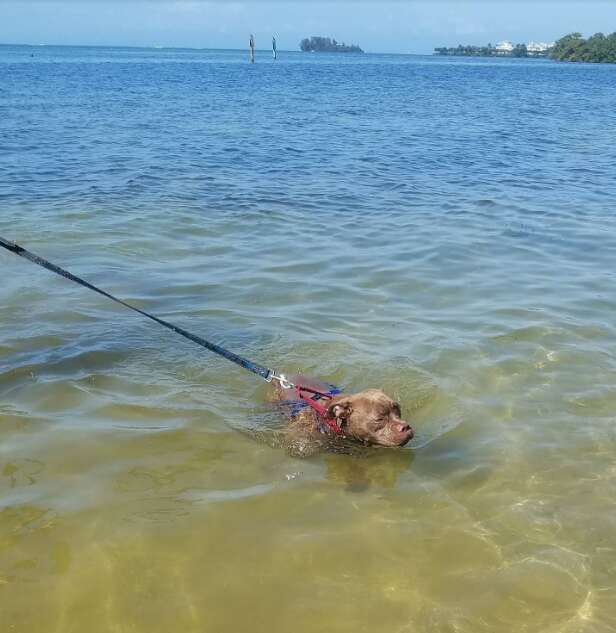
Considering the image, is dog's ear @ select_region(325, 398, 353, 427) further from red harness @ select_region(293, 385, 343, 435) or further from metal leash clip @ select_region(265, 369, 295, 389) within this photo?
metal leash clip @ select_region(265, 369, 295, 389)

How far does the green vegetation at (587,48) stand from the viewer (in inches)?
5571

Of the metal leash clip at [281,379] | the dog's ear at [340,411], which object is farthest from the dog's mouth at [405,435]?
Answer: the metal leash clip at [281,379]

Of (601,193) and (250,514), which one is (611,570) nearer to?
(250,514)

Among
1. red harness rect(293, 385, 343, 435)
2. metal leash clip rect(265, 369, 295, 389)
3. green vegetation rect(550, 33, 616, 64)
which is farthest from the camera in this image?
green vegetation rect(550, 33, 616, 64)

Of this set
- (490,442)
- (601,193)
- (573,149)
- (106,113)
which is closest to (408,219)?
(601,193)

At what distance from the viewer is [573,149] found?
23.0m

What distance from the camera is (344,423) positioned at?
5625 mm

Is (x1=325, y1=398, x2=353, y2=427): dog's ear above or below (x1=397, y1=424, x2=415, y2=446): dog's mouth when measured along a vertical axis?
above

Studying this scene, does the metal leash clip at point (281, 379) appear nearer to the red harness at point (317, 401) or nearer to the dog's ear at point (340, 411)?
the red harness at point (317, 401)

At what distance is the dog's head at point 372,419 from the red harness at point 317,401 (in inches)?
2.3

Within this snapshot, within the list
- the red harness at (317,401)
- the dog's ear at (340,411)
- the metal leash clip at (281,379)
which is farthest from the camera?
the metal leash clip at (281,379)

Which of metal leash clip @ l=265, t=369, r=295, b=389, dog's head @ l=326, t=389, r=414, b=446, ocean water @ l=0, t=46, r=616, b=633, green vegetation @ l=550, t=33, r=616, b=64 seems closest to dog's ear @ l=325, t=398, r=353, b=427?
dog's head @ l=326, t=389, r=414, b=446

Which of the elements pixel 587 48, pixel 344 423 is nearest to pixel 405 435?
pixel 344 423

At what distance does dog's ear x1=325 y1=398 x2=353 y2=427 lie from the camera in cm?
557
